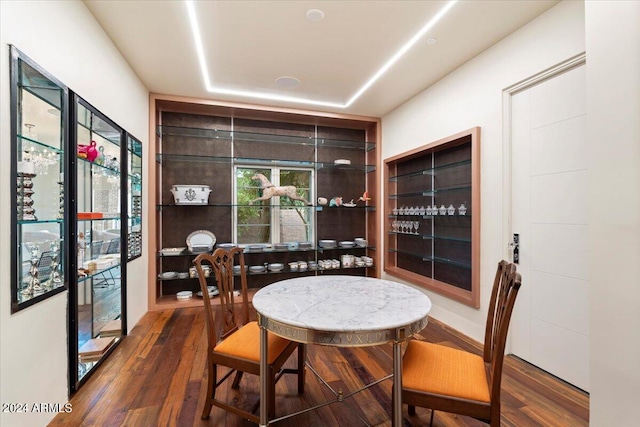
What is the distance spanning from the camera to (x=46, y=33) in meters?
1.63

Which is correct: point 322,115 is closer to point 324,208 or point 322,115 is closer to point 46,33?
point 324,208

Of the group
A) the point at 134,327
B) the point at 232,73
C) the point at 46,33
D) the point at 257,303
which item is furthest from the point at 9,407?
the point at 232,73

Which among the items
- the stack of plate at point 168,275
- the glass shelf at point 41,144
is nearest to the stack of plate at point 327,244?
the stack of plate at point 168,275

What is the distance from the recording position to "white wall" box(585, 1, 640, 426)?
1.27m

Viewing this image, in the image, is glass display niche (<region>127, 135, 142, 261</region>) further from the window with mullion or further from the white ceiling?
the window with mullion

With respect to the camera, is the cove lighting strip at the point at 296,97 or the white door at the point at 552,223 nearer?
the white door at the point at 552,223

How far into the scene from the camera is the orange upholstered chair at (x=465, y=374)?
1.16 m

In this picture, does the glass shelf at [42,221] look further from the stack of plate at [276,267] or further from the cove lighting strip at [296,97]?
the stack of plate at [276,267]

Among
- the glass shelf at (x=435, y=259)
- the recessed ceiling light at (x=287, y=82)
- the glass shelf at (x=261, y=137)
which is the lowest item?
the glass shelf at (x=435, y=259)

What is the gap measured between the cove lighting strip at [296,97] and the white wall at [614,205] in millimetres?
1072

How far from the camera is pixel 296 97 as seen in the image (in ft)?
12.2

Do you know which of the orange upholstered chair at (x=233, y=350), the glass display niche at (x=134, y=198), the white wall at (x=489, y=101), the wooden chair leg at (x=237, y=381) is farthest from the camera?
the glass display niche at (x=134, y=198)

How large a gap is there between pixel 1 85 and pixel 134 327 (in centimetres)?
248

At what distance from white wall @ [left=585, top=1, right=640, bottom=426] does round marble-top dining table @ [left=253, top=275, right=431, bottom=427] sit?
0.83 meters
